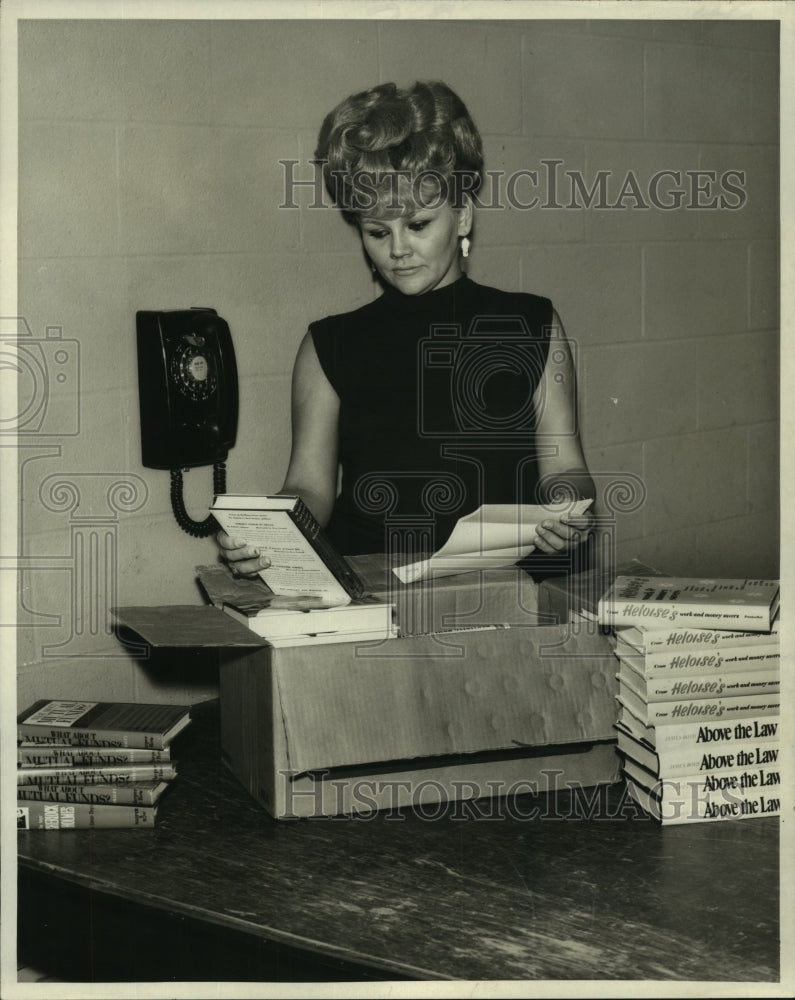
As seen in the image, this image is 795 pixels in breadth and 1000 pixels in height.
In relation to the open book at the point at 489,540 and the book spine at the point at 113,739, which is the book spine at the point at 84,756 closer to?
the book spine at the point at 113,739

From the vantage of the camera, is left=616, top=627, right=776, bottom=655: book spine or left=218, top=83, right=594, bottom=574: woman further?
left=218, top=83, right=594, bottom=574: woman

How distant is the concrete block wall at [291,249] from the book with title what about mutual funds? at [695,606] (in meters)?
0.97

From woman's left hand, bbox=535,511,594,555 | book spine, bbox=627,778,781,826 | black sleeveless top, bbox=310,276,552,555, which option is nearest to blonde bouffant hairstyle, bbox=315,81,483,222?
black sleeveless top, bbox=310,276,552,555

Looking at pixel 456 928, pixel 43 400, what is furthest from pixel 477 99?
pixel 456 928

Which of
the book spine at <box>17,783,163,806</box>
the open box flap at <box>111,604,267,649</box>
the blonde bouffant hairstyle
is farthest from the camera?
the blonde bouffant hairstyle

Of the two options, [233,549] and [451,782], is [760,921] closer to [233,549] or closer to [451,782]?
[451,782]

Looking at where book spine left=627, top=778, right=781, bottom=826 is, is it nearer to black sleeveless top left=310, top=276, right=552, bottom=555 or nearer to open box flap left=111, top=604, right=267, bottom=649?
open box flap left=111, top=604, right=267, bottom=649

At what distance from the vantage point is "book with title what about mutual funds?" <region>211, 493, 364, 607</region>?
187 cm

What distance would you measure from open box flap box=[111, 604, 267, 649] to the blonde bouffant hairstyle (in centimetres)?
105

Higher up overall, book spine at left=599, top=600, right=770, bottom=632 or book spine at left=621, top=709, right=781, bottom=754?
book spine at left=599, top=600, right=770, bottom=632

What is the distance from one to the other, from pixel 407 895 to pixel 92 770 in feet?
1.97

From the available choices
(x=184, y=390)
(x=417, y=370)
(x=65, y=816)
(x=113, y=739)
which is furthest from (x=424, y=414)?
(x=65, y=816)

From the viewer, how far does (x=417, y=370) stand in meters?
2.73

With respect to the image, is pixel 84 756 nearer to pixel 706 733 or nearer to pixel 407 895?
pixel 407 895
